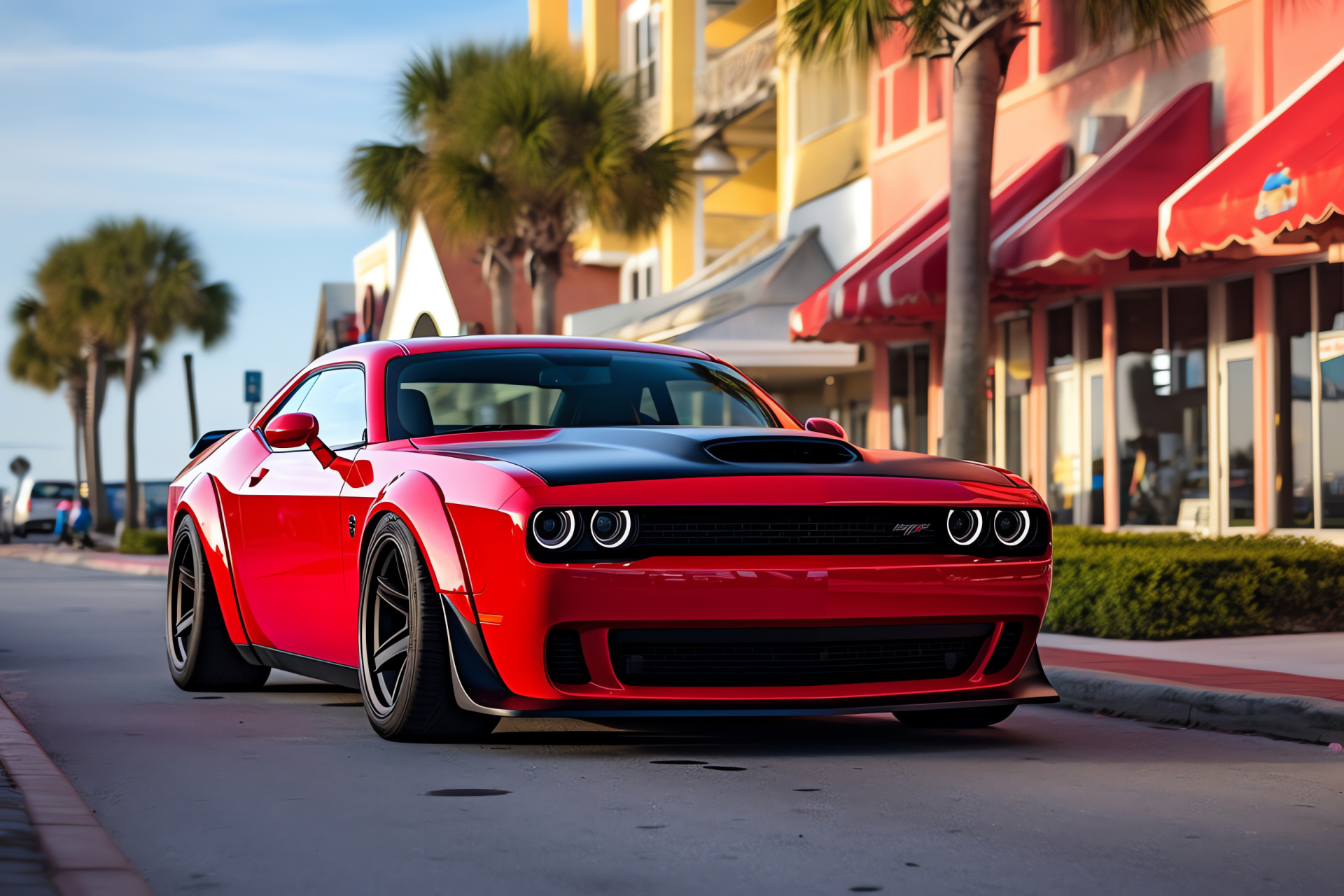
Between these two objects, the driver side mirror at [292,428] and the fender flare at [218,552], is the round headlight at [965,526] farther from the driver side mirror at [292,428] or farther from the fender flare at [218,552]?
the fender flare at [218,552]

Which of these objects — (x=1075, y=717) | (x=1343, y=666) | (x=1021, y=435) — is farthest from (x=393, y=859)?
(x=1021, y=435)

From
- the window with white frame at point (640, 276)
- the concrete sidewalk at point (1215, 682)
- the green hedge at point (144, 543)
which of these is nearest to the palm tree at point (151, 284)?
the green hedge at point (144, 543)

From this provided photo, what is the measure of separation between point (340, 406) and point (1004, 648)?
112 inches

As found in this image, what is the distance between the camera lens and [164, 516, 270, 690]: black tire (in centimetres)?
798

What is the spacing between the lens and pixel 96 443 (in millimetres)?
57375

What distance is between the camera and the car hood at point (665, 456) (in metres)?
5.70

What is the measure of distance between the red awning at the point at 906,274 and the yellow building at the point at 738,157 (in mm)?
2730

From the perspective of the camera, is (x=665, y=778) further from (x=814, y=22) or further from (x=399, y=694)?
(x=814, y=22)

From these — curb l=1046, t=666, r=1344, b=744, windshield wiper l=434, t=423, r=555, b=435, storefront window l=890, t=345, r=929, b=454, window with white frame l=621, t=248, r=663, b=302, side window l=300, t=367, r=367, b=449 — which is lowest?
curb l=1046, t=666, r=1344, b=744

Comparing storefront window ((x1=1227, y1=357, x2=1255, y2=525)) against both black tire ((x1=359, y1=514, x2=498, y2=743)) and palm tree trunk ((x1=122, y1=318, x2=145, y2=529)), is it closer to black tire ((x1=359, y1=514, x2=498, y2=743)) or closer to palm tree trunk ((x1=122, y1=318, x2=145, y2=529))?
black tire ((x1=359, y1=514, x2=498, y2=743))

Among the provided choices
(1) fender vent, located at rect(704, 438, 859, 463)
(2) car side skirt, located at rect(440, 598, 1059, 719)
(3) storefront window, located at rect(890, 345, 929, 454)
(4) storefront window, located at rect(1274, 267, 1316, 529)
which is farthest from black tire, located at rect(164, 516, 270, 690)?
(3) storefront window, located at rect(890, 345, 929, 454)

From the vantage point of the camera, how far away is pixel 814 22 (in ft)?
50.2

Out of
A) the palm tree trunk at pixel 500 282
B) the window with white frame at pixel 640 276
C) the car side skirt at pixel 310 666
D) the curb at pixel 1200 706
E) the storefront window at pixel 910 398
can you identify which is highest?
the window with white frame at pixel 640 276

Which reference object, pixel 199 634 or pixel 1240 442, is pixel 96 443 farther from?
pixel 199 634
